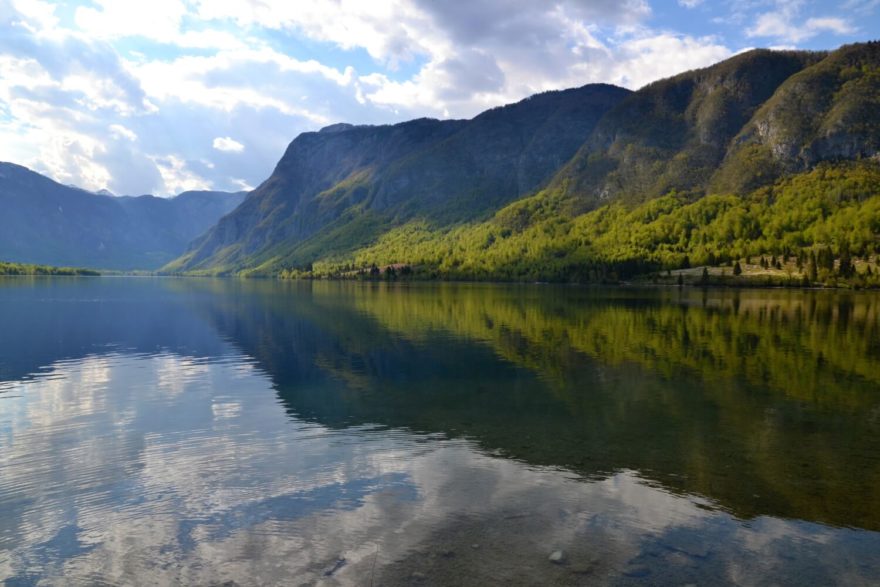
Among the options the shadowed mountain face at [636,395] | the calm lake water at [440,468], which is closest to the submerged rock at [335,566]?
the calm lake water at [440,468]

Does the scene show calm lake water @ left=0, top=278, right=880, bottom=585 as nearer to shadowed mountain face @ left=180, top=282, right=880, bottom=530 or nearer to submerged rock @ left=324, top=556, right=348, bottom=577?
submerged rock @ left=324, top=556, right=348, bottom=577

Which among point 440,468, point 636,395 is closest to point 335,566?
point 440,468

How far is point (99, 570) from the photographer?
14.5 metres

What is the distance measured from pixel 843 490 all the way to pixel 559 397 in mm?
16517

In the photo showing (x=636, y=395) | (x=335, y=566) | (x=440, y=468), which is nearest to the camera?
(x=335, y=566)

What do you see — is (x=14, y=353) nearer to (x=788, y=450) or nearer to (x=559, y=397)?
(x=559, y=397)

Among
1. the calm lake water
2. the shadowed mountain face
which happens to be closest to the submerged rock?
the calm lake water

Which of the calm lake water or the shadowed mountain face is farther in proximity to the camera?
the shadowed mountain face

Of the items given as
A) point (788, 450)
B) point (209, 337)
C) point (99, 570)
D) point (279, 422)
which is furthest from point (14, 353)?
point (788, 450)

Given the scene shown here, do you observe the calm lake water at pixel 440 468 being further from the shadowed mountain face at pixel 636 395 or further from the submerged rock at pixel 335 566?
the shadowed mountain face at pixel 636 395

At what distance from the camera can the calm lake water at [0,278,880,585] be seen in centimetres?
1485

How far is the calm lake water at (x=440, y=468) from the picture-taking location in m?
14.9

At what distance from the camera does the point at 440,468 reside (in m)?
22.1

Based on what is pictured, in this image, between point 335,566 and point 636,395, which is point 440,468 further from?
point 636,395
